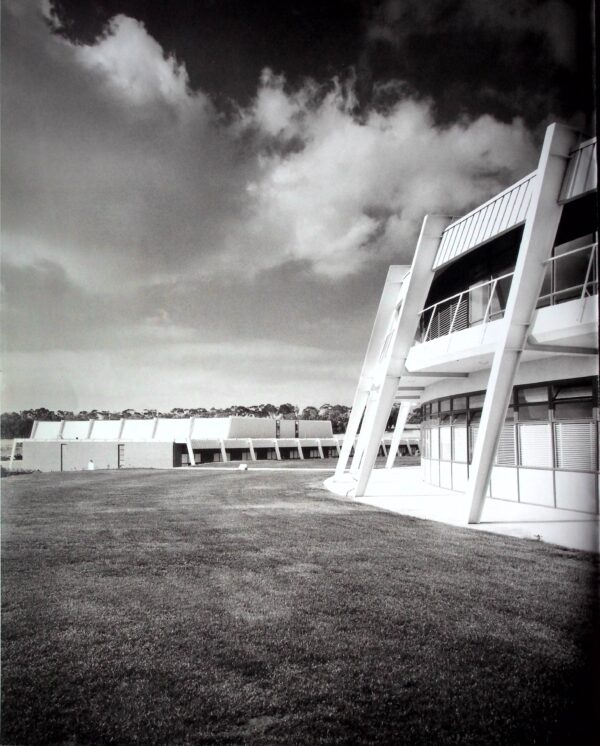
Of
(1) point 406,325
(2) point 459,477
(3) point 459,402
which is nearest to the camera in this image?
(1) point 406,325

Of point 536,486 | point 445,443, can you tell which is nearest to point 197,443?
point 445,443

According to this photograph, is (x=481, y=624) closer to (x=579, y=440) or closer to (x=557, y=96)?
(x=557, y=96)

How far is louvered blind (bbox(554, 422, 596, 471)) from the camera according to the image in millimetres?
10562

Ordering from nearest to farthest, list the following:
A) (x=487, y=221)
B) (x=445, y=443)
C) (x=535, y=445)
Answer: (x=487, y=221), (x=535, y=445), (x=445, y=443)

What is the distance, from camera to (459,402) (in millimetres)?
16547

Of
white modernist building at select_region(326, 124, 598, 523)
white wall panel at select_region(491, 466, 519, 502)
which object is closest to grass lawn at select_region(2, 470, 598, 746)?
white modernist building at select_region(326, 124, 598, 523)

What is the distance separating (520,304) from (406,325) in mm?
4608

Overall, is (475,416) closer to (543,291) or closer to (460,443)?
(460,443)

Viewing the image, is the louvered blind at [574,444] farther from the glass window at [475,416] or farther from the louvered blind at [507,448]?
the glass window at [475,416]

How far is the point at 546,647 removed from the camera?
4445 mm

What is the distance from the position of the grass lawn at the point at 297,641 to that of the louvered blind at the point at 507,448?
490cm

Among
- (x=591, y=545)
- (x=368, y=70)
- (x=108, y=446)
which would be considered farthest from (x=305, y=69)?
(x=108, y=446)

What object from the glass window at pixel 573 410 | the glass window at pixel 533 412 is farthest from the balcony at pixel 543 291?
the glass window at pixel 533 412

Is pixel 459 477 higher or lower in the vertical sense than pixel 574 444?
lower
